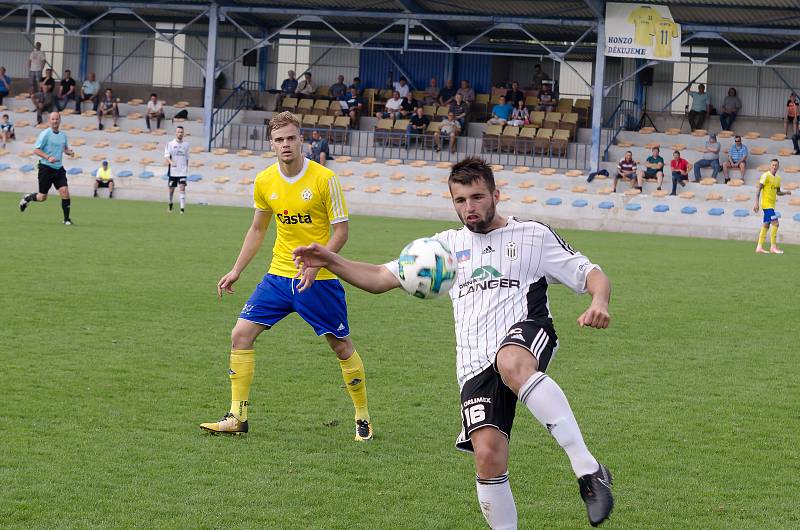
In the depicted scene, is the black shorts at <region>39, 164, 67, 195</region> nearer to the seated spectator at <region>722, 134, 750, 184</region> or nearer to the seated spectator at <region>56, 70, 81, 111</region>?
the seated spectator at <region>722, 134, 750, 184</region>

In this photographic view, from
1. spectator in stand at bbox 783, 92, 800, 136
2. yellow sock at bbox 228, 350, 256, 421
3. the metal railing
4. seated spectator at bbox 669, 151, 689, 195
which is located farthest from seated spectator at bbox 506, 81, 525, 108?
yellow sock at bbox 228, 350, 256, 421

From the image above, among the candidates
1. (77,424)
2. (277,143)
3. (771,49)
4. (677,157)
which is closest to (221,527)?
(77,424)

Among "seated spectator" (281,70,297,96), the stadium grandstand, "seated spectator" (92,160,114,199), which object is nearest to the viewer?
the stadium grandstand

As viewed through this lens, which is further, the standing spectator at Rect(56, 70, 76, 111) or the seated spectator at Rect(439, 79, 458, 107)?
the standing spectator at Rect(56, 70, 76, 111)

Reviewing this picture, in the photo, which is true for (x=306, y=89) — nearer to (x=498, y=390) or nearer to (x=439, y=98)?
(x=439, y=98)

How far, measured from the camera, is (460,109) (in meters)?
34.6

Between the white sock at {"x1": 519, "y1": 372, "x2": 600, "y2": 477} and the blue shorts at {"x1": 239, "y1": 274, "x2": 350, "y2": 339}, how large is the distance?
8.25 feet

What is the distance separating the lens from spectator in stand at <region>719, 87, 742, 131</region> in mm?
34219

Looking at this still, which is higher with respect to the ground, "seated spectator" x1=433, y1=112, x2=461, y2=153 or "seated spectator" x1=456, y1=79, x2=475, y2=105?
"seated spectator" x1=456, y1=79, x2=475, y2=105

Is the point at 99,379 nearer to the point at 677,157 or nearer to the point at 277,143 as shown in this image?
the point at 277,143

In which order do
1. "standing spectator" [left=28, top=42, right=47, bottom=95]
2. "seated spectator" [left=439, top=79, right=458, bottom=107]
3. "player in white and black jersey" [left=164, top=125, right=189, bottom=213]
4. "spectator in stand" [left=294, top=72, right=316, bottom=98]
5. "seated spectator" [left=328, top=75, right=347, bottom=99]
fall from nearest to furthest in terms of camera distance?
"player in white and black jersey" [left=164, top=125, right=189, bottom=213] → "seated spectator" [left=439, top=79, right=458, bottom=107] → "seated spectator" [left=328, top=75, right=347, bottom=99] → "spectator in stand" [left=294, top=72, right=316, bottom=98] → "standing spectator" [left=28, top=42, right=47, bottom=95]

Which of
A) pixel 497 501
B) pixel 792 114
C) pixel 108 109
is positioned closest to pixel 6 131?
pixel 108 109

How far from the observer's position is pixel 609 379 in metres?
8.80

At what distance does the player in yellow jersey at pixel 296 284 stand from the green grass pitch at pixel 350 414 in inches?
12.3
